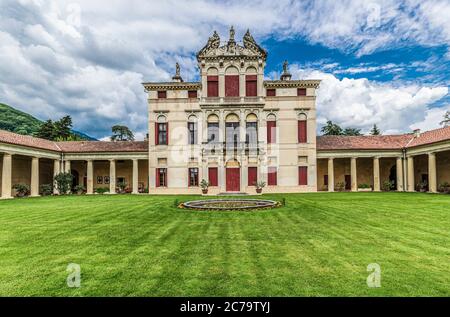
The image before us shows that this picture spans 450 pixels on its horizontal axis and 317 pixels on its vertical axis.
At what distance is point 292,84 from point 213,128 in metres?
9.82

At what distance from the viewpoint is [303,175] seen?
3028 centimetres

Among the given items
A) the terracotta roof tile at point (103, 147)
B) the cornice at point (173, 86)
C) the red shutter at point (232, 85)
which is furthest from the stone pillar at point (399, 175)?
the terracotta roof tile at point (103, 147)

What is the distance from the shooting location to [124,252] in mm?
6879

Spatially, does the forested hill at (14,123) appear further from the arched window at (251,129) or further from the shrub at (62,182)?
the arched window at (251,129)

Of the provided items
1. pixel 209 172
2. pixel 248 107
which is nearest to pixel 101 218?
pixel 209 172

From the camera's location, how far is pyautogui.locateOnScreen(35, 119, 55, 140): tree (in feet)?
177

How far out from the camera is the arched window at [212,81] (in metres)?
30.2

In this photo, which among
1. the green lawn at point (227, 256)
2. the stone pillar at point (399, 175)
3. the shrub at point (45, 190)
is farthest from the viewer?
the stone pillar at point (399, 175)

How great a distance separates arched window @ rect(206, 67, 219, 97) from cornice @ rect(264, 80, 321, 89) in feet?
17.5

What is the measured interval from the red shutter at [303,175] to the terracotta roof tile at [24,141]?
27254mm

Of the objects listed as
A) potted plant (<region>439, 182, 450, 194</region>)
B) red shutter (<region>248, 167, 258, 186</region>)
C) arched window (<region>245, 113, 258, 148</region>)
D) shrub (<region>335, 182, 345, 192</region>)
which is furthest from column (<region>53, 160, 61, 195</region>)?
potted plant (<region>439, 182, 450, 194</region>)

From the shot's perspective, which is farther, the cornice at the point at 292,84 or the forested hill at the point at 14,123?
the forested hill at the point at 14,123
